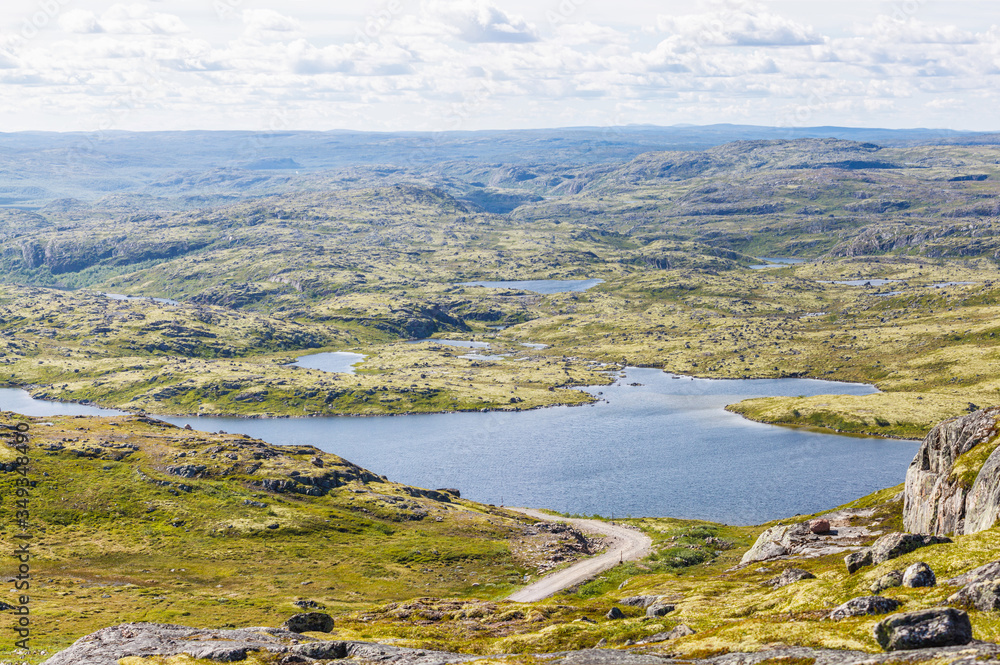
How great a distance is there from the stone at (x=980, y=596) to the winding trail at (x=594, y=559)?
7860cm

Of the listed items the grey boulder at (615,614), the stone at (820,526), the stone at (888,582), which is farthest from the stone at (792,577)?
the stone at (820,526)

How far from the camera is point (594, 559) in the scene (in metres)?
155

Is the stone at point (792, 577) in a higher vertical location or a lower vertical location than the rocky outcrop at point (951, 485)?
lower

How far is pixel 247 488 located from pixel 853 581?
6041 inches

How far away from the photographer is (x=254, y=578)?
466ft

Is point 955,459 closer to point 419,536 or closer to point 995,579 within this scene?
point 995,579

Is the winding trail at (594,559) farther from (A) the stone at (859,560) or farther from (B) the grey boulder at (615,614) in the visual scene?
(A) the stone at (859,560)

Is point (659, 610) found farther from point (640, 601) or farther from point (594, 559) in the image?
point (594, 559)

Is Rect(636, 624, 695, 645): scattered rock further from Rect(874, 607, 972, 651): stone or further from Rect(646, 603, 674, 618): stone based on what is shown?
Rect(874, 607, 972, 651): stone

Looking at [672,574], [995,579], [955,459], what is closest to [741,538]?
[672,574]

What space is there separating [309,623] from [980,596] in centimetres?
6528

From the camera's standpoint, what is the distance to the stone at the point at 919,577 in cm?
6091

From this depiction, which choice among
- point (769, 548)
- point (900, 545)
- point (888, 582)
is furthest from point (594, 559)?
point (888, 582)

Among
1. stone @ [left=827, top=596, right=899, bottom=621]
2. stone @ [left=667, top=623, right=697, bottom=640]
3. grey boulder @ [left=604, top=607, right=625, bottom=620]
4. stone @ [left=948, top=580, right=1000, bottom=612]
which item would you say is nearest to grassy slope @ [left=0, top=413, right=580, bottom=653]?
grey boulder @ [left=604, top=607, right=625, bottom=620]
